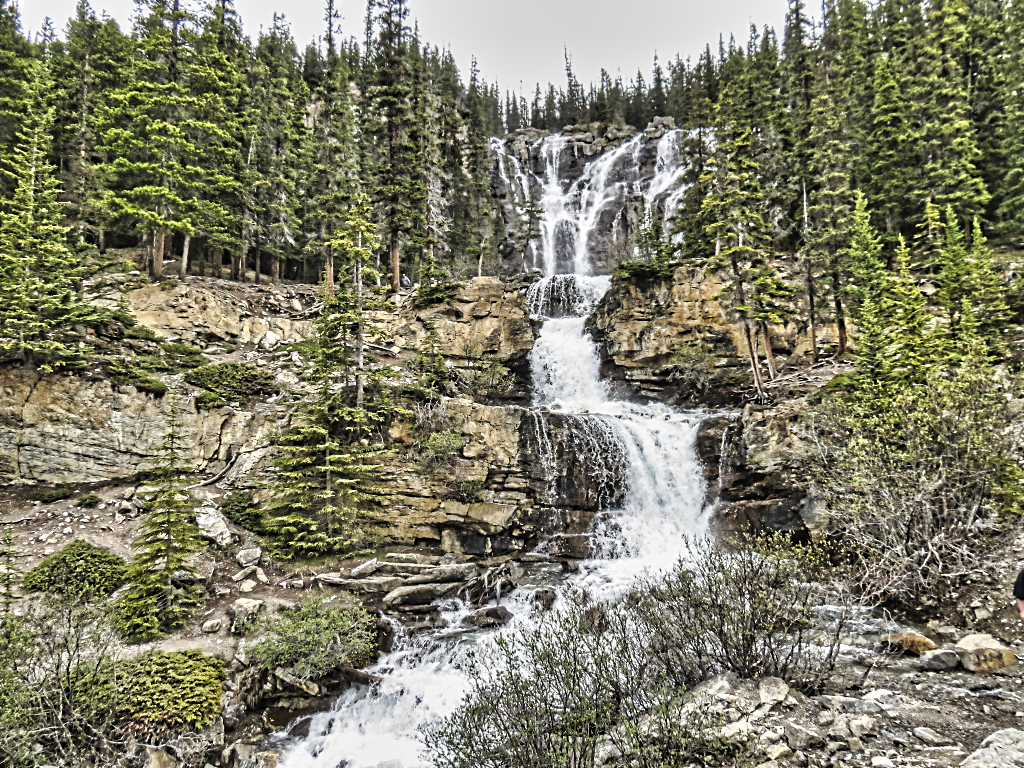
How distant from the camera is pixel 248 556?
49.0ft

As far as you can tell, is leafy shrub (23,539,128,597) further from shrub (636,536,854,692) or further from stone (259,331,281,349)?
shrub (636,536,854,692)

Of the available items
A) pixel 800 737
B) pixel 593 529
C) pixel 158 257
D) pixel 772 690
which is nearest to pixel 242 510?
pixel 593 529

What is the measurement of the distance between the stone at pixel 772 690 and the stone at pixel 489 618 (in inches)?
308

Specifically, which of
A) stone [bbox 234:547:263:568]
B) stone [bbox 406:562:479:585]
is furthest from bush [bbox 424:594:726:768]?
stone [bbox 234:547:263:568]

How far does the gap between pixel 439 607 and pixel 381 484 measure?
5456mm

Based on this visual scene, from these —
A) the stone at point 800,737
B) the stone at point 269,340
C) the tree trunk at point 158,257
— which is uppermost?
the tree trunk at point 158,257

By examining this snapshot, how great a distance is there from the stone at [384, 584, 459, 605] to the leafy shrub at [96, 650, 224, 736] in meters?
4.69

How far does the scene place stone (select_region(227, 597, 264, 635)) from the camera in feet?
39.5

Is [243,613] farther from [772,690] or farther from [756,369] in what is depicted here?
[756,369]

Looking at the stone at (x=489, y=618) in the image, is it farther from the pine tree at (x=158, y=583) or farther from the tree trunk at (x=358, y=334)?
the tree trunk at (x=358, y=334)

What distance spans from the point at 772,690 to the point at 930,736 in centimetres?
184

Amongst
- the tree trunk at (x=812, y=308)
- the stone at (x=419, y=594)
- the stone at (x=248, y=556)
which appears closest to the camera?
the stone at (x=419, y=594)

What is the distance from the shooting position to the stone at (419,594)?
1419cm

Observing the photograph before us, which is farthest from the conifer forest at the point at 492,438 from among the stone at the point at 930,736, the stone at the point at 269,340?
the stone at the point at 269,340
